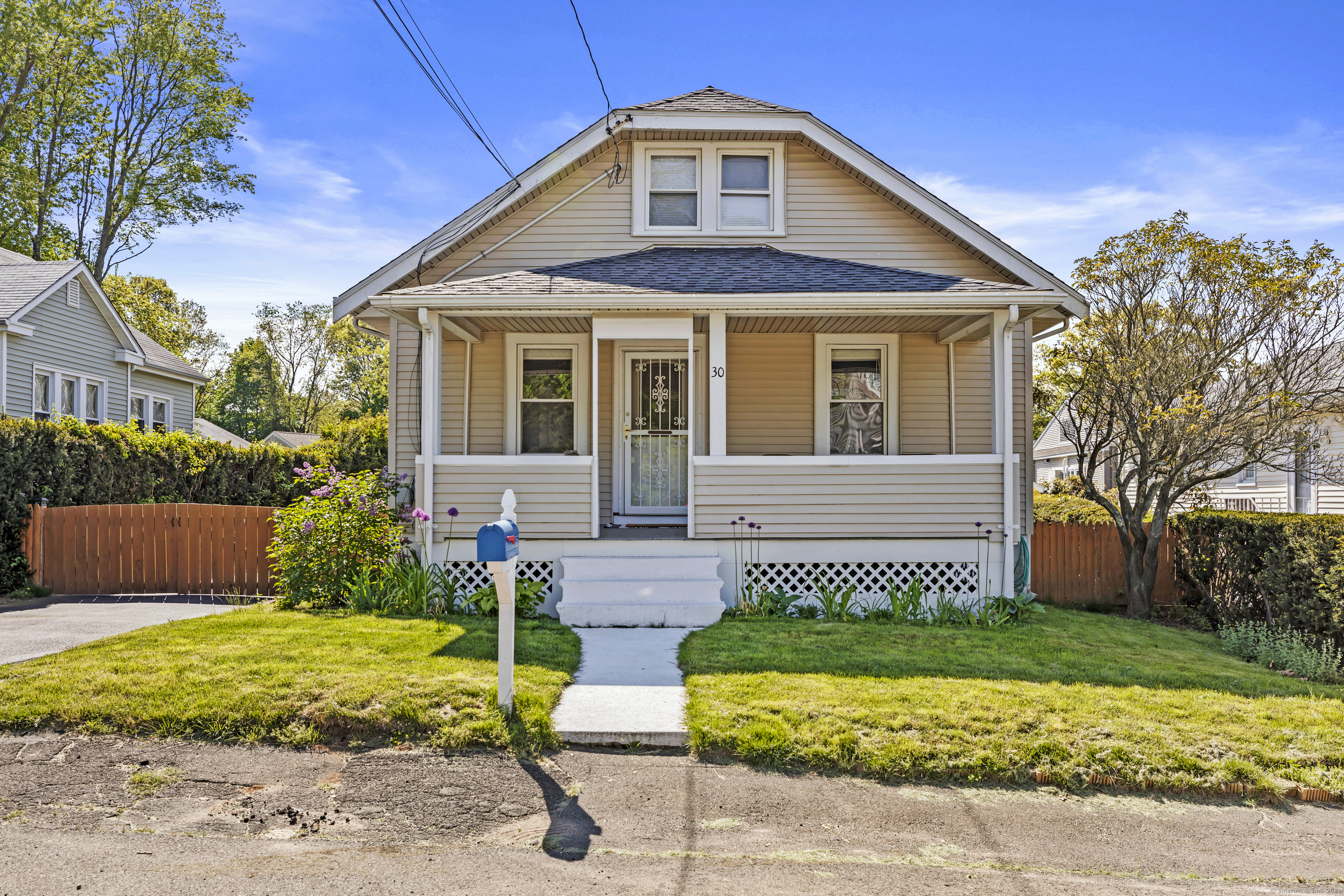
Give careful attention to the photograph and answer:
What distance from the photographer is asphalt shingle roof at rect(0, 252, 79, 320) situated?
688 inches

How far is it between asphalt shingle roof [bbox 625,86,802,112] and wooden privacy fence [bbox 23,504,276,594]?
24.3 ft

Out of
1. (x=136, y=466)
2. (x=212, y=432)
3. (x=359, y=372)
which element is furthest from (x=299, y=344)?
(x=136, y=466)

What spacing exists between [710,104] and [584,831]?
988 centimetres

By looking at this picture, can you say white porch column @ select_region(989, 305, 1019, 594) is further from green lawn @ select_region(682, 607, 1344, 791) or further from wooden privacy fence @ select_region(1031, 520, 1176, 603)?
wooden privacy fence @ select_region(1031, 520, 1176, 603)

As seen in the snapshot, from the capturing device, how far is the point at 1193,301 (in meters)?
10.3

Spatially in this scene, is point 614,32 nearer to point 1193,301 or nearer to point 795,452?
point 795,452

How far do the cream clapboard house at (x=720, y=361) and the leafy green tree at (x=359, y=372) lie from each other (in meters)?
40.4

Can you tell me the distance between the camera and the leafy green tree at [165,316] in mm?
32938

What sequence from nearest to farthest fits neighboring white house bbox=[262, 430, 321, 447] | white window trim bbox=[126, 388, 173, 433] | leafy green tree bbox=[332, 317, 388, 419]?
white window trim bbox=[126, 388, 173, 433]
neighboring white house bbox=[262, 430, 321, 447]
leafy green tree bbox=[332, 317, 388, 419]

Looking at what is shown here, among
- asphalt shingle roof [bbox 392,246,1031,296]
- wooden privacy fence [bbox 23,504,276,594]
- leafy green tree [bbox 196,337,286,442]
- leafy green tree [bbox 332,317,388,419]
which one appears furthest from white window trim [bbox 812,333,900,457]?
leafy green tree [bbox 196,337,286,442]

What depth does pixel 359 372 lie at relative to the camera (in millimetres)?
53656

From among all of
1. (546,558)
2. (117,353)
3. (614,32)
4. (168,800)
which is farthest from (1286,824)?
(117,353)

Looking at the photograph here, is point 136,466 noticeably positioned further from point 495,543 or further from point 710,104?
point 495,543

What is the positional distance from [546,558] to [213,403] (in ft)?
156
